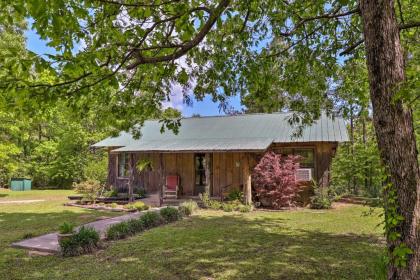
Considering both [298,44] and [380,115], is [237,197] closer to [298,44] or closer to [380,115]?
[298,44]

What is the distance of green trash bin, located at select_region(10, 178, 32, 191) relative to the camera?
77.8ft

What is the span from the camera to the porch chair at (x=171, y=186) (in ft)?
54.5

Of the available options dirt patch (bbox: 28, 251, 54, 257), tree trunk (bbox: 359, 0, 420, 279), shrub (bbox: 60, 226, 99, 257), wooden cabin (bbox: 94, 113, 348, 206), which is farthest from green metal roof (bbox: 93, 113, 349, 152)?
tree trunk (bbox: 359, 0, 420, 279)

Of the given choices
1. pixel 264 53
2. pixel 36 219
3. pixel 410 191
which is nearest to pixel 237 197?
pixel 36 219

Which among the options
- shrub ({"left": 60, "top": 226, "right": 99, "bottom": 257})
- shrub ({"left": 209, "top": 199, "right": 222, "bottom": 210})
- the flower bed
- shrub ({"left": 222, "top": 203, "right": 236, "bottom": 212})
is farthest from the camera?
shrub ({"left": 209, "top": 199, "right": 222, "bottom": 210})

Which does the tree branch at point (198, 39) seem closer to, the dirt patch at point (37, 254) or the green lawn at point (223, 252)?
the green lawn at point (223, 252)

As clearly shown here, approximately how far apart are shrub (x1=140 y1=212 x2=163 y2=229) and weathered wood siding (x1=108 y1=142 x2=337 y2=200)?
4845 millimetres

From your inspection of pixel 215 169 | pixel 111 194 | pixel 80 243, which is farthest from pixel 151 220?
pixel 111 194

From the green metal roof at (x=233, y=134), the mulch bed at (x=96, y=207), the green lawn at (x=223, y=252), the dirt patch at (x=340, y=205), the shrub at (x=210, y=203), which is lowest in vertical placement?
the dirt patch at (x=340, y=205)

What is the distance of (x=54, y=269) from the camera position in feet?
20.2

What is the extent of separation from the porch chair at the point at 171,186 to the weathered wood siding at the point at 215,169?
0.38 metres

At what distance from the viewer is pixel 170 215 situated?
1106 centimetres

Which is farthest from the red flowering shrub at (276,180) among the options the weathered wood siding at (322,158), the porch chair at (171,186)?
the porch chair at (171,186)

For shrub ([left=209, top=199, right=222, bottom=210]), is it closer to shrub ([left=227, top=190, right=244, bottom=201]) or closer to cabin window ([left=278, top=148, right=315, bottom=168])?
shrub ([left=227, top=190, right=244, bottom=201])
